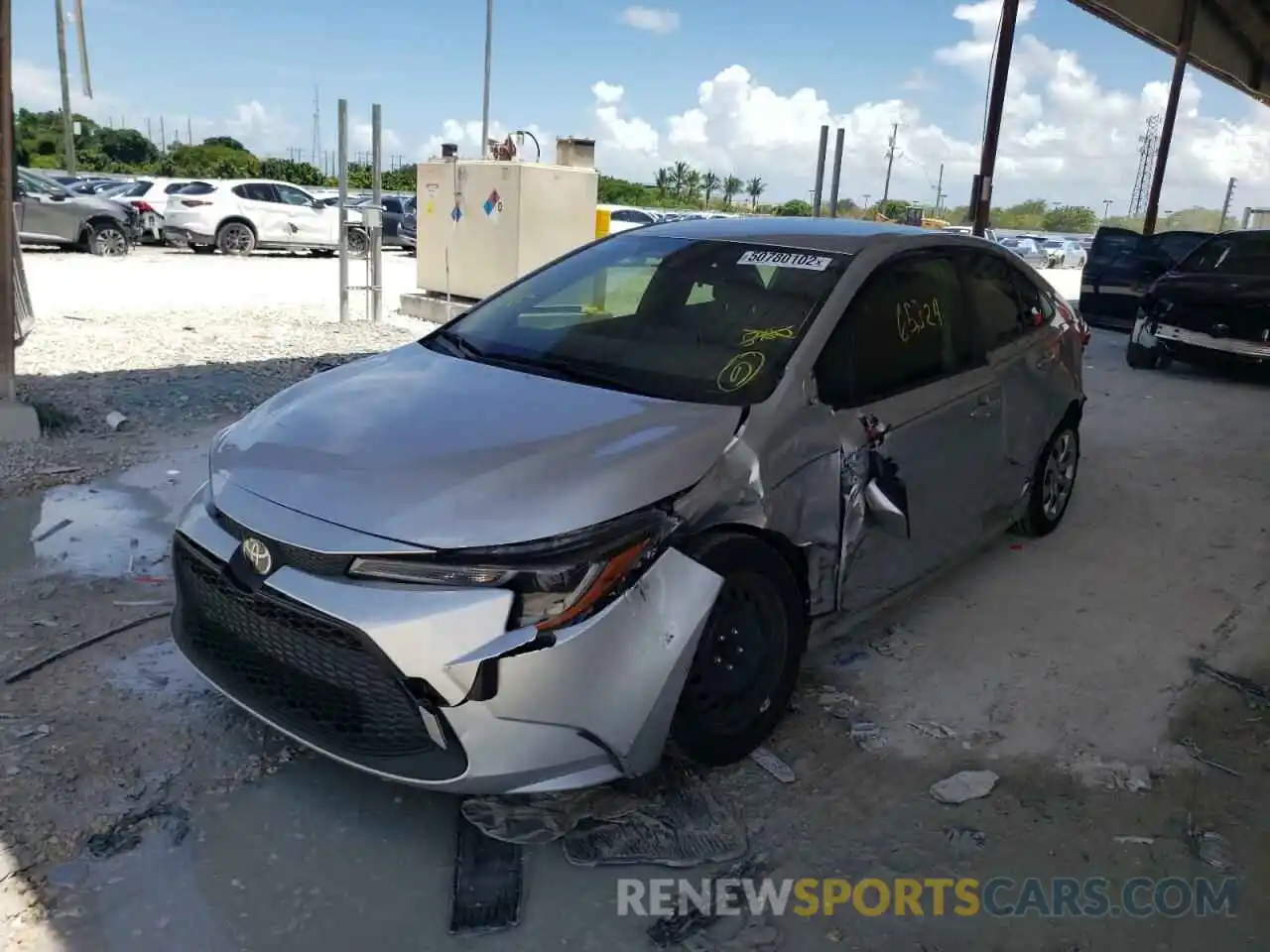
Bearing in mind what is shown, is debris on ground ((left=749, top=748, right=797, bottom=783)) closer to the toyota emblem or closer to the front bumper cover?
the front bumper cover

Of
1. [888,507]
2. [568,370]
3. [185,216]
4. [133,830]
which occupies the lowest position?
[133,830]

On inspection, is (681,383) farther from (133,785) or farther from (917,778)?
(133,785)

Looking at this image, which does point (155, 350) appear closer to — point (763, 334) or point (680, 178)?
point (763, 334)

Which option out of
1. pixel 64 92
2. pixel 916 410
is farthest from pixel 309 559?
pixel 64 92

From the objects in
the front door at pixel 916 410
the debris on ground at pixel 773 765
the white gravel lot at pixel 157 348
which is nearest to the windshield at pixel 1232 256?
the front door at pixel 916 410

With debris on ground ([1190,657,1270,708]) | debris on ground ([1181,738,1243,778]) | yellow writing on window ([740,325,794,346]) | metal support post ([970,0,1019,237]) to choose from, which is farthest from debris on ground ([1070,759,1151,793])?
metal support post ([970,0,1019,237])

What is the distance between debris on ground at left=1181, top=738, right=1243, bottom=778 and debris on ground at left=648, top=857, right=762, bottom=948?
1.65 meters

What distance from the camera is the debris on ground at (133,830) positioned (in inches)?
107

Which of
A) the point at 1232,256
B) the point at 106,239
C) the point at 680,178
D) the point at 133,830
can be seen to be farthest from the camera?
the point at 680,178

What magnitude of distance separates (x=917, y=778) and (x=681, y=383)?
1469mm

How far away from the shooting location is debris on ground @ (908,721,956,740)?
3486 mm

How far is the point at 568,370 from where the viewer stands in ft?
→ 11.7

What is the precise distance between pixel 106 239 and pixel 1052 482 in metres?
18.5

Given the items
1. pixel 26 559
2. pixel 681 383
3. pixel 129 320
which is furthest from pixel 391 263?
pixel 681 383
